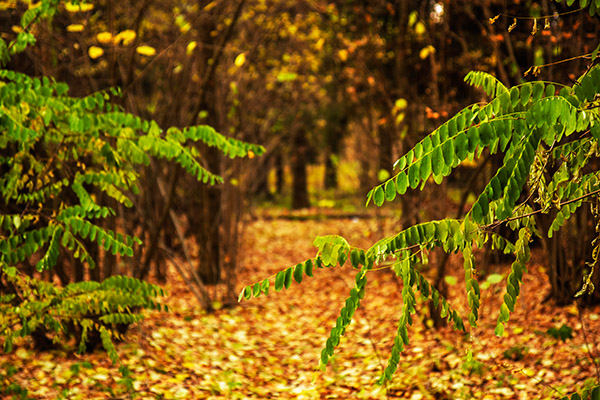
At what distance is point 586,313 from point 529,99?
413 centimetres

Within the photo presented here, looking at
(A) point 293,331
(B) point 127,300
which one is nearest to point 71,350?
(B) point 127,300

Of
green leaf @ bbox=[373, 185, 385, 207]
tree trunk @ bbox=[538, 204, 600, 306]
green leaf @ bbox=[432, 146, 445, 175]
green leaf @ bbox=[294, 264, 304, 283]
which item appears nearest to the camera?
green leaf @ bbox=[432, 146, 445, 175]

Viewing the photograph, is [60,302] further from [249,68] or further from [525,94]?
[249,68]

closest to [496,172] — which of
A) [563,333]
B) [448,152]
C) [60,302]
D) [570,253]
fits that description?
[448,152]

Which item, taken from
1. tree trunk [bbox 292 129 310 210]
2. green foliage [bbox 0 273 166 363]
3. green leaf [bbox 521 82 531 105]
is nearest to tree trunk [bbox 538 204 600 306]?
green leaf [bbox 521 82 531 105]

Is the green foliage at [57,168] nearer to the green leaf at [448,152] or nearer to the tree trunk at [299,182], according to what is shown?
the green leaf at [448,152]

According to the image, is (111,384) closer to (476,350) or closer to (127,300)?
(127,300)

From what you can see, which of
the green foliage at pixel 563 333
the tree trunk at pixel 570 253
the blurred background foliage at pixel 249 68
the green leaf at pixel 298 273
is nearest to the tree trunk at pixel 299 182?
the blurred background foliage at pixel 249 68

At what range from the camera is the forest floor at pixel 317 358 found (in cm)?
426

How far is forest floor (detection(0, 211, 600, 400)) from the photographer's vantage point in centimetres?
426

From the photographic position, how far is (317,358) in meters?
5.43

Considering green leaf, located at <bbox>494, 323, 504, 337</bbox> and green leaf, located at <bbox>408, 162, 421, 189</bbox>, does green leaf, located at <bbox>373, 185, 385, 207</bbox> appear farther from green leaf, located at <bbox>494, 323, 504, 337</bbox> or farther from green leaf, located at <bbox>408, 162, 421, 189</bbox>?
green leaf, located at <bbox>494, 323, 504, 337</bbox>

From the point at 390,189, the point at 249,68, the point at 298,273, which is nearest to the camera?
the point at 390,189

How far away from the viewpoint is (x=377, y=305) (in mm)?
7188
